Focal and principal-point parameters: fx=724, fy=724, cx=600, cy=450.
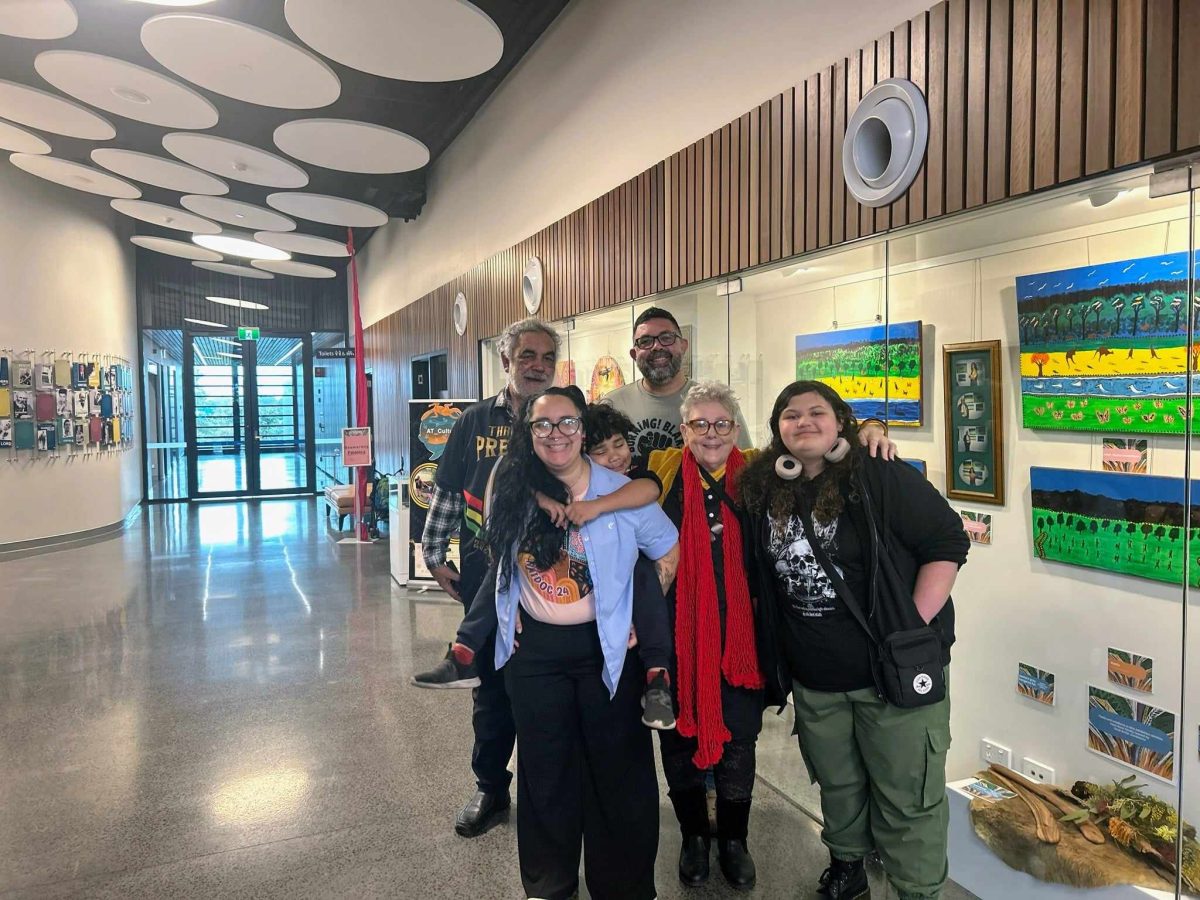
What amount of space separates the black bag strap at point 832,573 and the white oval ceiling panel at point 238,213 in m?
8.66

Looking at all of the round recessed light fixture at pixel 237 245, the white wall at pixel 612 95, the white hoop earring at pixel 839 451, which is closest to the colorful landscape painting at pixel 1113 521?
the white hoop earring at pixel 839 451

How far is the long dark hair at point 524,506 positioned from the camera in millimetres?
2131

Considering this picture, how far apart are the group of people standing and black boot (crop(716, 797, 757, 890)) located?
0.73 feet

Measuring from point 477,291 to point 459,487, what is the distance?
4679mm

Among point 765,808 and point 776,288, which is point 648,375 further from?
point 765,808

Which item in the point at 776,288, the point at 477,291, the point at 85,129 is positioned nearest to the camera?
the point at 776,288

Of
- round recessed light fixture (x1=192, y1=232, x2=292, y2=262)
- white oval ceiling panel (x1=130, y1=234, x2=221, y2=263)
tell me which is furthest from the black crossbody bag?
white oval ceiling panel (x1=130, y1=234, x2=221, y2=263)

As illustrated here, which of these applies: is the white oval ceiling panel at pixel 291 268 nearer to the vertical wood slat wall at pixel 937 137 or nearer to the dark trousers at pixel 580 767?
the vertical wood slat wall at pixel 937 137

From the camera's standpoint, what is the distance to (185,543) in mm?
9383

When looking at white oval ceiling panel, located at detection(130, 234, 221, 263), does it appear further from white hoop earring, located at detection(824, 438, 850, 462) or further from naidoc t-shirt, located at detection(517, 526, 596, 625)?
white hoop earring, located at detection(824, 438, 850, 462)

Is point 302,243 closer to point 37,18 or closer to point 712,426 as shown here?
point 37,18

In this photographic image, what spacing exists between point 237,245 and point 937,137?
10.8 m

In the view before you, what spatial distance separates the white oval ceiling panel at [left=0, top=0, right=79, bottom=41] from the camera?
432 centimetres

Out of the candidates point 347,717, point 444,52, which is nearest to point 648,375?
point 347,717
